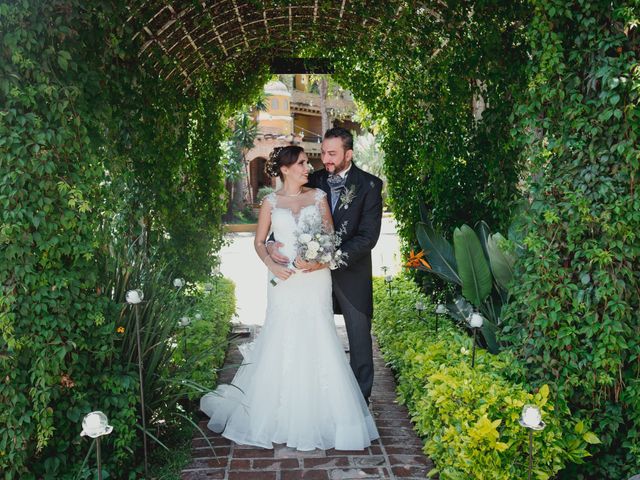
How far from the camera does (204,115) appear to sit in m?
7.46

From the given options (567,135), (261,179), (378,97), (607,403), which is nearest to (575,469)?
(607,403)

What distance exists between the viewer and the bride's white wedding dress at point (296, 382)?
4.03 meters

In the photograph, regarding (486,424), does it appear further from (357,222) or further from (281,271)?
(357,222)

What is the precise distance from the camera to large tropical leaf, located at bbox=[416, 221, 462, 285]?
16.6 feet

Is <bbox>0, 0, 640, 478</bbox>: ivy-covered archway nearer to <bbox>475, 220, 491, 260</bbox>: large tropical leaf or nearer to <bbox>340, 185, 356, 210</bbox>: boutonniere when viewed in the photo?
<bbox>475, 220, 491, 260</bbox>: large tropical leaf

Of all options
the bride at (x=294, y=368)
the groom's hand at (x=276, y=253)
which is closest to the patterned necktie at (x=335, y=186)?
the bride at (x=294, y=368)

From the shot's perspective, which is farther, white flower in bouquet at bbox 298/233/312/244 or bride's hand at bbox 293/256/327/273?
bride's hand at bbox 293/256/327/273

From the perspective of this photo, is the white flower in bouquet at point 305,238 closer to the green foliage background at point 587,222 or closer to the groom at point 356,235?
the groom at point 356,235

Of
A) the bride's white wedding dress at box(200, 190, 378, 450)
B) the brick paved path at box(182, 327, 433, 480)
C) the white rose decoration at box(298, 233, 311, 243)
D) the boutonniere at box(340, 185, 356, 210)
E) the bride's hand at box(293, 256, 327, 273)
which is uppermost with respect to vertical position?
the boutonniere at box(340, 185, 356, 210)

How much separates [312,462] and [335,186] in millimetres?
1993

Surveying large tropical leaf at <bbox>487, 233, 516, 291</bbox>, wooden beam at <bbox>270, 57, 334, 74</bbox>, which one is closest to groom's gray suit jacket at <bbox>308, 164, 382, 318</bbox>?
large tropical leaf at <bbox>487, 233, 516, 291</bbox>

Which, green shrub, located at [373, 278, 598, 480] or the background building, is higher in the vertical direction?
the background building

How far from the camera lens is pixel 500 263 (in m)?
4.28

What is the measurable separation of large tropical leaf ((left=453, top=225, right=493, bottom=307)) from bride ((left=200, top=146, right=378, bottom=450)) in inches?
37.1
